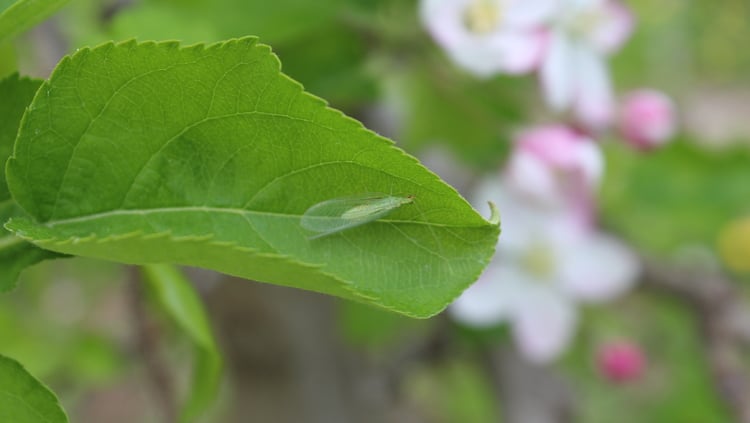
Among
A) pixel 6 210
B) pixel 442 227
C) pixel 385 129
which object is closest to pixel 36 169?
pixel 6 210

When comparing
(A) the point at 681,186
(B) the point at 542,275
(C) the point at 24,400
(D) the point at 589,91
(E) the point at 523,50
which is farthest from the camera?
(A) the point at 681,186

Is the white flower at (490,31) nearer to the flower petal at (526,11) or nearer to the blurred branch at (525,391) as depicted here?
the flower petal at (526,11)

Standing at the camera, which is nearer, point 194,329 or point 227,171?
point 227,171

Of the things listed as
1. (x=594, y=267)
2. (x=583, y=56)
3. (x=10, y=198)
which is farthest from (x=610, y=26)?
(x=10, y=198)

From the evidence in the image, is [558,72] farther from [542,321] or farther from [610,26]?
[542,321]

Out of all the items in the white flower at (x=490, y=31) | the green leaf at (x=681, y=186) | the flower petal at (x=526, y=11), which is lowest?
the white flower at (x=490, y=31)

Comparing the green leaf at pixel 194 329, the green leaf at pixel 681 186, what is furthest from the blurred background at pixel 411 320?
the green leaf at pixel 194 329
